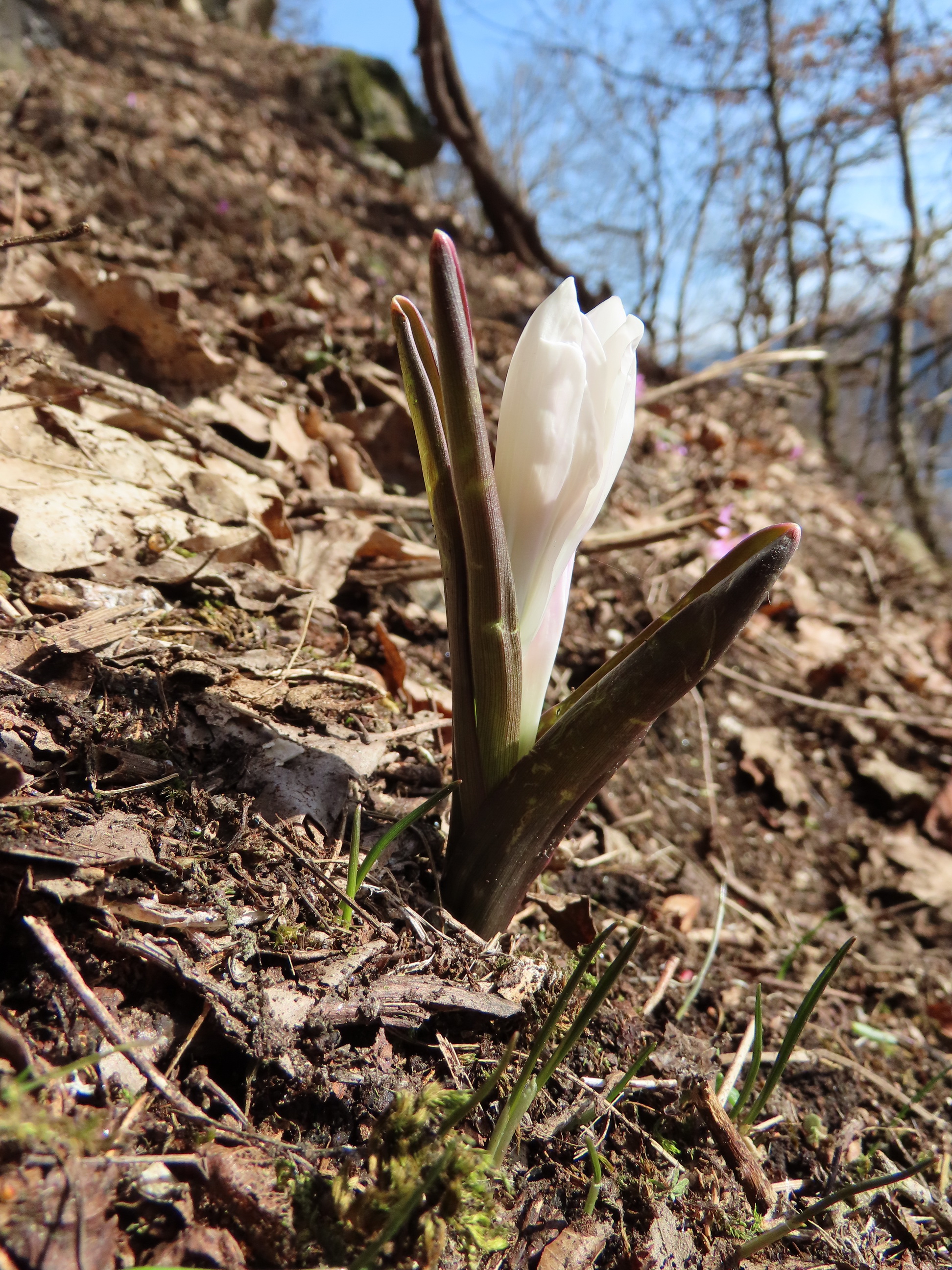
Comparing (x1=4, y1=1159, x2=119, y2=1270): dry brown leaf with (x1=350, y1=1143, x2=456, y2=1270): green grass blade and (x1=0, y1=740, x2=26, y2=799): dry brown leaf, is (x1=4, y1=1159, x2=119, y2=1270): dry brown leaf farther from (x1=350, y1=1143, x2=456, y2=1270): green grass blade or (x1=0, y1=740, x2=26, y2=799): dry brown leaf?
(x1=0, y1=740, x2=26, y2=799): dry brown leaf

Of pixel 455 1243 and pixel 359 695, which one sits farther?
pixel 359 695

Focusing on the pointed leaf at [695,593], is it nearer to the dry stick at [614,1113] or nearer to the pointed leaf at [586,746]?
the pointed leaf at [586,746]

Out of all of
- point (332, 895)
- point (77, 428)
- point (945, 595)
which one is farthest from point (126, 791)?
point (945, 595)

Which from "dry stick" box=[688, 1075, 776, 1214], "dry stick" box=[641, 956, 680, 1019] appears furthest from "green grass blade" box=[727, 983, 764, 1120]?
"dry stick" box=[641, 956, 680, 1019]

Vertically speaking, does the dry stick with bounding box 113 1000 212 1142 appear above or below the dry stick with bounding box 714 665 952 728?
below

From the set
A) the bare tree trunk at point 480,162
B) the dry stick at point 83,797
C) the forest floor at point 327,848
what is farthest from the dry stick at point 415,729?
the bare tree trunk at point 480,162

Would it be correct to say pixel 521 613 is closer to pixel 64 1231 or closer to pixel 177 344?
pixel 64 1231

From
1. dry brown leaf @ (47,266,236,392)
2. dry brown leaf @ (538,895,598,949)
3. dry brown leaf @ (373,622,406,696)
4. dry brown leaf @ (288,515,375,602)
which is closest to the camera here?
dry brown leaf @ (538,895,598,949)
